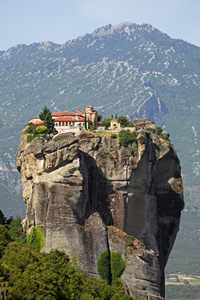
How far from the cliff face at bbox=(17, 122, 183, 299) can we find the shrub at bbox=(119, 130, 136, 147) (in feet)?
1.49

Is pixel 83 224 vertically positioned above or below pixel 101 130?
below

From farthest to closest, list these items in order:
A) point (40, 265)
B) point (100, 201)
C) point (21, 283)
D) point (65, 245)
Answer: point (100, 201) < point (65, 245) < point (40, 265) < point (21, 283)

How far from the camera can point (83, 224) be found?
86.8 meters

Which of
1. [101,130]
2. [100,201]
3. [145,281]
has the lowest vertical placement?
[145,281]

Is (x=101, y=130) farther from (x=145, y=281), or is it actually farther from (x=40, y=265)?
(x=40, y=265)

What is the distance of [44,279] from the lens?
64.8 metres

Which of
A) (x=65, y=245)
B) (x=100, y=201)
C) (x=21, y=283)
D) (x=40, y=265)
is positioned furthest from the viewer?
(x=100, y=201)

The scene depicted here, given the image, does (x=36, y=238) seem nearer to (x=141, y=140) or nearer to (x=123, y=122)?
(x=141, y=140)

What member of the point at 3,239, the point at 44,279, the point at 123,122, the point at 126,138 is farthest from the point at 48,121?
the point at 44,279

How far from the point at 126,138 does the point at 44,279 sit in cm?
2816

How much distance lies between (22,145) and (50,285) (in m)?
29.0

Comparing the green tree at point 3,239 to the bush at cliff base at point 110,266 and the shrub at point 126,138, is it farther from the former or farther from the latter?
the shrub at point 126,138

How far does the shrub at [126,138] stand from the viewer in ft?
298

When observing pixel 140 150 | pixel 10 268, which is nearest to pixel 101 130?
pixel 140 150
